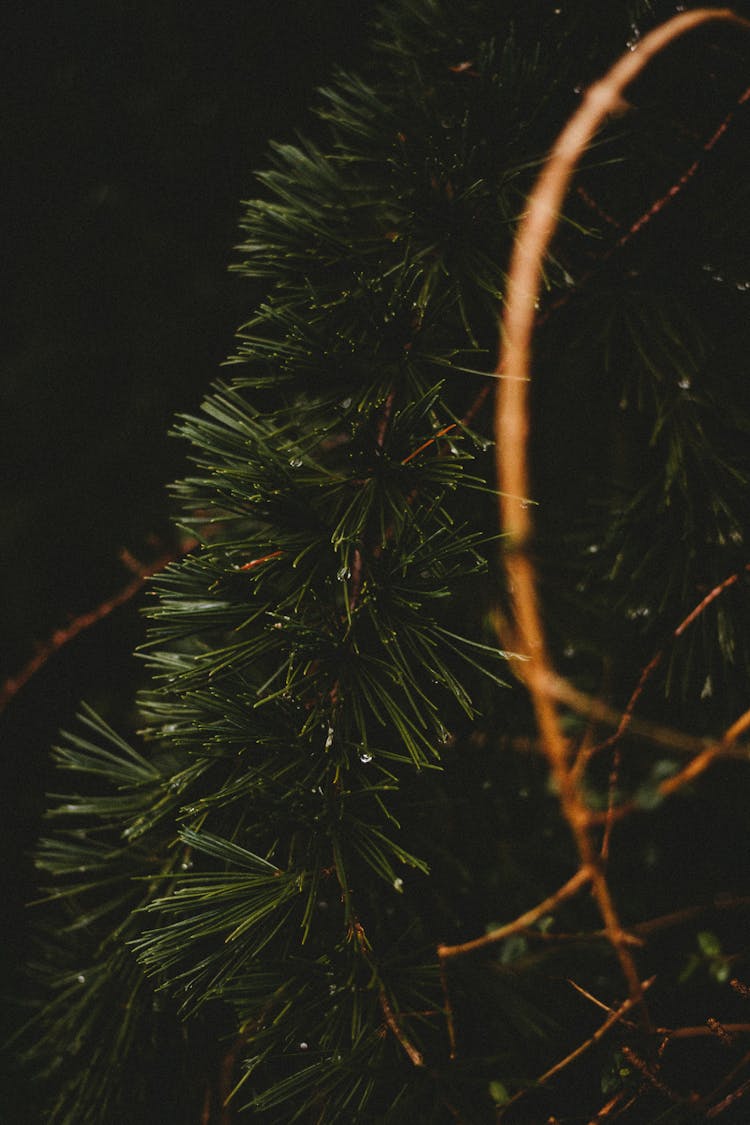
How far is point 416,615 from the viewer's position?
40cm

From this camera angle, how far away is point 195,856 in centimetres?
46

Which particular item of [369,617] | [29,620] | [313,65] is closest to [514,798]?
[369,617]

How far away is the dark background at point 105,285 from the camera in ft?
2.54

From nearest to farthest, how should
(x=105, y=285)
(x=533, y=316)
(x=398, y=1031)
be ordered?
(x=398, y=1031), (x=533, y=316), (x=105, y=285)

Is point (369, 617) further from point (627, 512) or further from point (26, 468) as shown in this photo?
point (26, 468)

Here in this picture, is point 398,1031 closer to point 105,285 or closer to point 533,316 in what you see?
point 533,316

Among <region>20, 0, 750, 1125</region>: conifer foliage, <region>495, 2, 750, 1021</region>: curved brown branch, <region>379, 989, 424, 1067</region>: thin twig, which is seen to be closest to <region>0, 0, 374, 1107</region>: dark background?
<region>20, 0, 750, 1125</region>: conifer foliage

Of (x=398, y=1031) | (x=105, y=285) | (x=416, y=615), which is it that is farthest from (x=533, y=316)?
(x=105, y=285)

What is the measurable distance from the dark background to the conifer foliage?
30 centimetres

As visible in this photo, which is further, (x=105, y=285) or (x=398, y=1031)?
(x=105, y=285)

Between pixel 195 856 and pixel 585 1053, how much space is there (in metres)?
0.29

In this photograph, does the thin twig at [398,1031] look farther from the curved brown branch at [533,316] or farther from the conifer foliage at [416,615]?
the curved brown branch at [533,316]

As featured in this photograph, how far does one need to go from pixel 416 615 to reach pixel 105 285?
2.18 ft

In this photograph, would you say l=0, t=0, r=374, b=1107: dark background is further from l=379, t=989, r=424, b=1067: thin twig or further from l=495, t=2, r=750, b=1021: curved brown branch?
l=379, t=989, r=424, b=1067: thin twig
